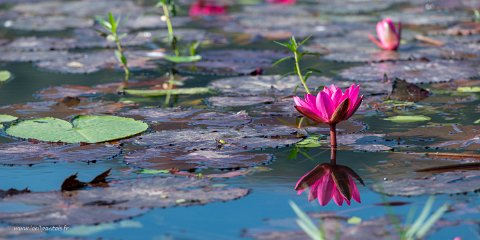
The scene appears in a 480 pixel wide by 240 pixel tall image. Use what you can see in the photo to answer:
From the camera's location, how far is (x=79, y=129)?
9.41 feet

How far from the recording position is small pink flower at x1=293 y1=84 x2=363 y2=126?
8.21ft

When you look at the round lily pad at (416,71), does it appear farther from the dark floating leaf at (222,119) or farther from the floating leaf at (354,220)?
the floating leaf at (354,220)

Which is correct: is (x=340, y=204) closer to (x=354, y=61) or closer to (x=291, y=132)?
(x=291, y=132)

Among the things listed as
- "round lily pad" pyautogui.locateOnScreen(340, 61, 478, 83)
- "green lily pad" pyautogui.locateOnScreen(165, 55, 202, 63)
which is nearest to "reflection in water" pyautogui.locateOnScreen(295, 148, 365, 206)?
"round lily pad" pyautogui.locateOnScreen(340, 61, 478, 83)

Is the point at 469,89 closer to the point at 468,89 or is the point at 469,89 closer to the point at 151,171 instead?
the point at 468,89

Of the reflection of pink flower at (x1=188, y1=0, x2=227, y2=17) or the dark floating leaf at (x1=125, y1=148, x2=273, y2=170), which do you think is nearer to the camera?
the dark floating leaf at (x1=125, y1=148, x2=273, y2=170)

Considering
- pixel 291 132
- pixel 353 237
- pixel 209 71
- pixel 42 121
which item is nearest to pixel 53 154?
pixel 42 121

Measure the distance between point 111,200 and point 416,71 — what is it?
2.19m

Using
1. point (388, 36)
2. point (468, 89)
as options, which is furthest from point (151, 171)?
point (388, 36)

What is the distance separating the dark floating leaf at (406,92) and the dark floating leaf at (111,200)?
134 cm

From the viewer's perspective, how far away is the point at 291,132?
9.30 ft

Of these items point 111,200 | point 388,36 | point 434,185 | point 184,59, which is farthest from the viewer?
point 388,36

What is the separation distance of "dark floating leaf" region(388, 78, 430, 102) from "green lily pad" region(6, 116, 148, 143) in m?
1.02

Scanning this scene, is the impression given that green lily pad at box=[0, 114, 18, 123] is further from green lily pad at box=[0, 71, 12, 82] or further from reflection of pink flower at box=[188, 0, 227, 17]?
reflection of pink flower at box=[188, 0, 227, 17]
